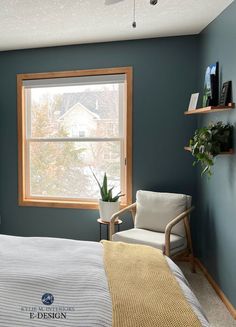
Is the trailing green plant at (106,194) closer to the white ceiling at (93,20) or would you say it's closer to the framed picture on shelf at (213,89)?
the framed picture on shelf at (213,89)

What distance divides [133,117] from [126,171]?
640 mm

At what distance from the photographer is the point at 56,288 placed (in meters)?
1.39

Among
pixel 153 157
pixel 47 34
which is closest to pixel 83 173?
pixel 153 157

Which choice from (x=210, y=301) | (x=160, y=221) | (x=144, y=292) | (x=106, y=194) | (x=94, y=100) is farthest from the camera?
(x=94, y=100)

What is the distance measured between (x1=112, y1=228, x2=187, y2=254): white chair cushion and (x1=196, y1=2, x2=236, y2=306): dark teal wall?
327mm

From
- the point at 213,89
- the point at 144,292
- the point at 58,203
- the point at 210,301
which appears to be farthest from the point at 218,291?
the point at 58,203

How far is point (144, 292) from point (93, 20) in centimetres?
248

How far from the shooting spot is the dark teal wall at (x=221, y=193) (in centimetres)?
243

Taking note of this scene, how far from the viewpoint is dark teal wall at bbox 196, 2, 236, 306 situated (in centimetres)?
243

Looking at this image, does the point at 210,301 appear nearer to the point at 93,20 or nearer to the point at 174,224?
the point at 174,224

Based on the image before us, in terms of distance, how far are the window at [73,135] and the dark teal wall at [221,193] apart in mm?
916

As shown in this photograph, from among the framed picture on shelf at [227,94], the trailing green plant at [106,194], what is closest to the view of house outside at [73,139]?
the trailing green plant at [106,194]

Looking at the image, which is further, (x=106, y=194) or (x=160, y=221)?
(x=106, y=194)

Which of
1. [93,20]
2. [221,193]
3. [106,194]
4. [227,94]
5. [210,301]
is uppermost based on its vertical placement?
[93,20]
